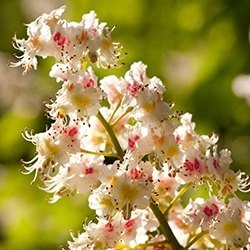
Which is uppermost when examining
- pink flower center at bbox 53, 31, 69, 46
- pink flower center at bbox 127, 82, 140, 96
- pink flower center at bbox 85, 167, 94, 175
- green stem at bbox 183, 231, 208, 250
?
pink flower center at bbox 53, 31, 69, 46

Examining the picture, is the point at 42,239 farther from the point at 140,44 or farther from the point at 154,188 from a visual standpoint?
the point at 154,188

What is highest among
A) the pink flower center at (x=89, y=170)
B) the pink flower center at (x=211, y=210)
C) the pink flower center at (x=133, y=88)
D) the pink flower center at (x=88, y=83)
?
the pink flower center at (x=88, y=83)

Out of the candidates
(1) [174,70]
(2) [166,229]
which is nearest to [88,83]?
(2) [166,229]

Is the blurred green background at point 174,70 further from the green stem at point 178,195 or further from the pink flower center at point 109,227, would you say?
the pink flower center at point 109,227

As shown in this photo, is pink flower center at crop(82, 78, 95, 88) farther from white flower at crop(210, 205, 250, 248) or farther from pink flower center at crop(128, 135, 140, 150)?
white flower at crop(210, 205, 250, 248)

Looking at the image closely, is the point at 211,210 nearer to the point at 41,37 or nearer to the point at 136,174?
the point at 136,174

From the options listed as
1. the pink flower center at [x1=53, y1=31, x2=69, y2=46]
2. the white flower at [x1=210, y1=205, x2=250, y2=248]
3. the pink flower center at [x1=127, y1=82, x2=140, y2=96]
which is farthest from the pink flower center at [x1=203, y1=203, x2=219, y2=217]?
the pink flower center at [x1=53, y1=31, x2=69, y2=46]

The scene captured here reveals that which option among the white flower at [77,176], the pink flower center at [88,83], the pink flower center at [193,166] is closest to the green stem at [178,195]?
the pink flower center at [193,166]

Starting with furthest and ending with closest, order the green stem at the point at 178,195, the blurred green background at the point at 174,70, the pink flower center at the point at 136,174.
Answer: the blurred green background at the point at 174,70 < the green stem at the point at 178,195 < the pink flower center at the point at 136,174
